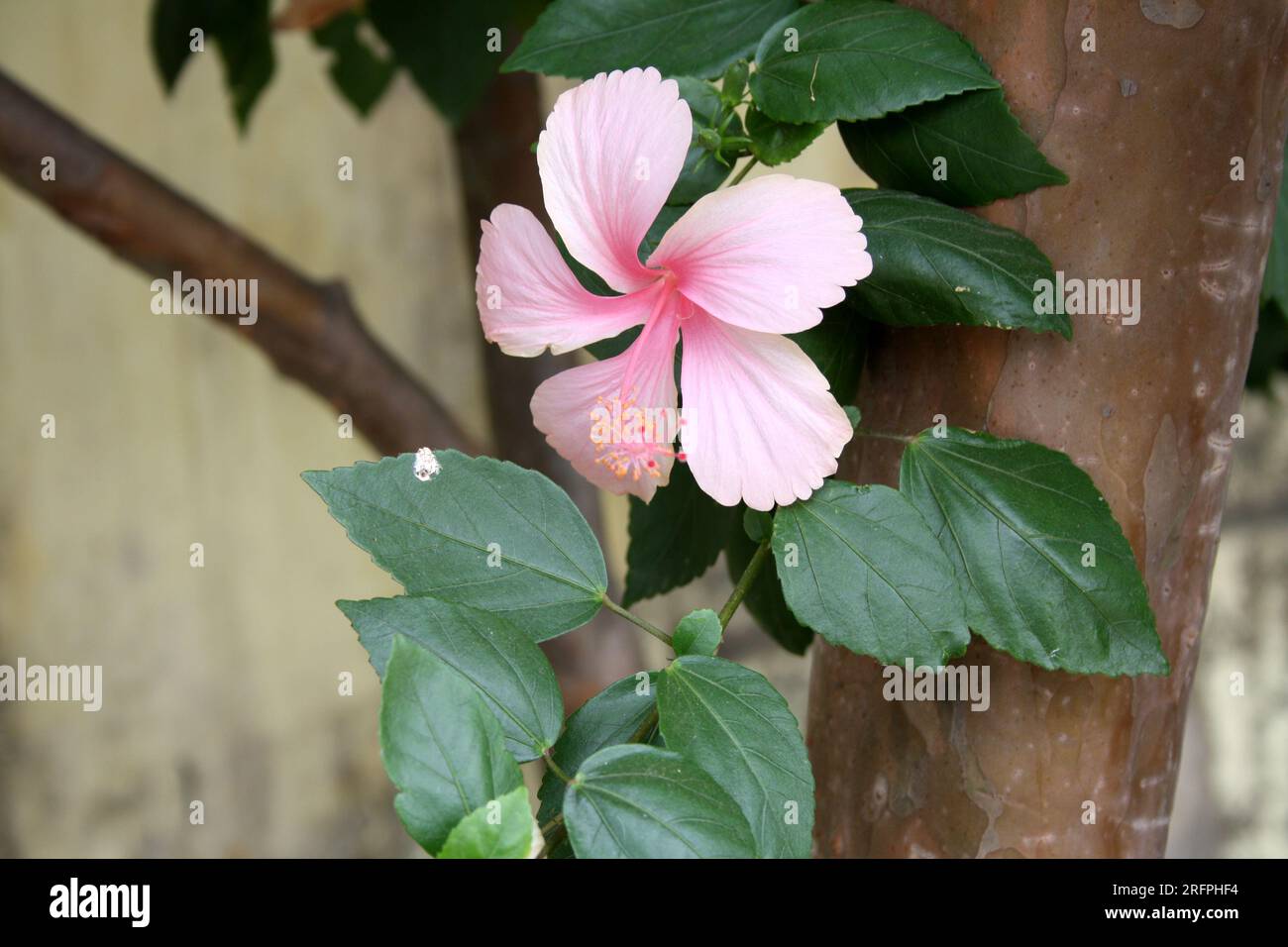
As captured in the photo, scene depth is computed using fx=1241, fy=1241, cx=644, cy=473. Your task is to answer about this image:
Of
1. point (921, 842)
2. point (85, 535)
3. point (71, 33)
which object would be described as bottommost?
point (921, 842)

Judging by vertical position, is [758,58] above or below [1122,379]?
above

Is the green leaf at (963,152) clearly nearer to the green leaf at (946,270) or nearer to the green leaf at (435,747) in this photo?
the green leaf at (946,270)

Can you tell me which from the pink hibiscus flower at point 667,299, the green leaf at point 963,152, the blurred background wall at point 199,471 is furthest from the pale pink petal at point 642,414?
the blurred background wall at point 199,471

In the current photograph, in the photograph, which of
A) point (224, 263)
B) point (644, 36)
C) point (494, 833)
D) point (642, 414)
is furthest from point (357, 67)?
point (494, 833)

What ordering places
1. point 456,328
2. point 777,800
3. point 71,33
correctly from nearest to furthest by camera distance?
point 777,800
point 71,33
point 456,328

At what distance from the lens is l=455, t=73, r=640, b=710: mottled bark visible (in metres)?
0.99

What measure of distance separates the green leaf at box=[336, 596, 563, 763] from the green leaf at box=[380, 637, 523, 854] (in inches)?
1.4

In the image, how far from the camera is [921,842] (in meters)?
0.44

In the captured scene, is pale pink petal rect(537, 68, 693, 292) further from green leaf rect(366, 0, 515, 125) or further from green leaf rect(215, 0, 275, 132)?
green leaf rect(215, 0, 275, 132)

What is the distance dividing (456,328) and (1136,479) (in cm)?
130

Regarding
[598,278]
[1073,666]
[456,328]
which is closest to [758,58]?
[598,278]

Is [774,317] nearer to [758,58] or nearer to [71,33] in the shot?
[758,58]

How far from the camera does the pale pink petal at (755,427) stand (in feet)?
1.18

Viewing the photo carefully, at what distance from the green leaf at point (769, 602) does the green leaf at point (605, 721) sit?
0.47 ft
